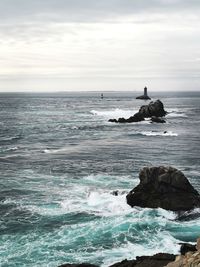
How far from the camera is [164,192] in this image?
3584 centimetres

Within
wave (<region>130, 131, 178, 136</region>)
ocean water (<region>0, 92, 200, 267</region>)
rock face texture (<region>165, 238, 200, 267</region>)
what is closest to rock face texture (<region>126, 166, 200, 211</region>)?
ocean water (<region>0, 92, 200, 267</region>)

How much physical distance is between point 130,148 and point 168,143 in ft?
27.6

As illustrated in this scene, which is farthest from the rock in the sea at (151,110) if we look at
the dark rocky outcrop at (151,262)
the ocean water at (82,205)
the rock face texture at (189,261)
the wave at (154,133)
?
the rock face texture at (189,261)

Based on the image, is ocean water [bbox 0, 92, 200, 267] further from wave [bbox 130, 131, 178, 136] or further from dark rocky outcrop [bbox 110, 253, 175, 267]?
wave [bbox 130, 131, 178, 136]

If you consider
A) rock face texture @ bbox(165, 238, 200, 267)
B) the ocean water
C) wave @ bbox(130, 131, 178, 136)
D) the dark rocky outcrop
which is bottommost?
the ocean water

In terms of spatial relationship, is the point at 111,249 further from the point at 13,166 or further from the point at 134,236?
the point at 13,166

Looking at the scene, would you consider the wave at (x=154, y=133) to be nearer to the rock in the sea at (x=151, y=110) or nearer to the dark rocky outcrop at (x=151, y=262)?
the rock in the sea at (x=151, y=110)

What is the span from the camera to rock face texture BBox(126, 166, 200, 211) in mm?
35000

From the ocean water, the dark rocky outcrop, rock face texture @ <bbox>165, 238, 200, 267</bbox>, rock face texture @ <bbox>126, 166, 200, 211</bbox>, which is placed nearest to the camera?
rock face texture @ <bbox>165, 238, 200, 267</bbox>

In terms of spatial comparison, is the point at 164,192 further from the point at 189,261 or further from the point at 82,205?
the point at 189,261

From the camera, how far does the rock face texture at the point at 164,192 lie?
35.0 meters

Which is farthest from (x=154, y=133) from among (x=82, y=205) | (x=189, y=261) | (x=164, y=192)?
(x=189, y=261)

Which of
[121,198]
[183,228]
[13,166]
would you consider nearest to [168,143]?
[13,166]

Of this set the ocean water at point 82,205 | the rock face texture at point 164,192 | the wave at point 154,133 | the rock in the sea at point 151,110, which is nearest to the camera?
the ocean water at point 82,205
